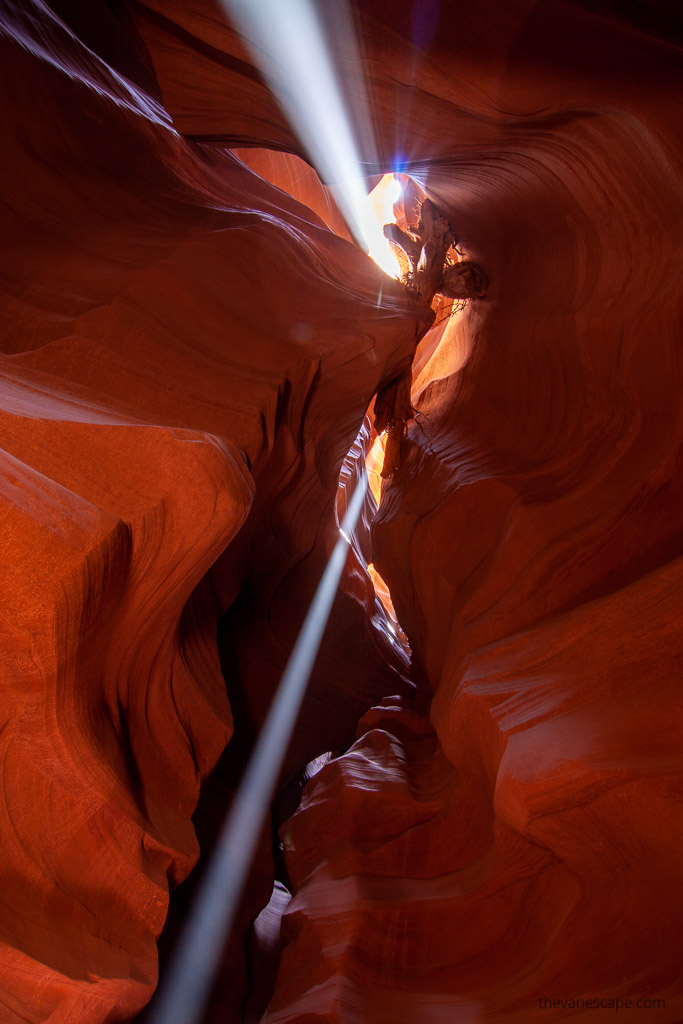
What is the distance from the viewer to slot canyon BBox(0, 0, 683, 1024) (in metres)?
2.97

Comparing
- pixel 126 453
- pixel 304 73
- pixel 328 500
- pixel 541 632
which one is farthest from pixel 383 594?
pixel 126 453

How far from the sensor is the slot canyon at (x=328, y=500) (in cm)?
297

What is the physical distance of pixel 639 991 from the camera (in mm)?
3062

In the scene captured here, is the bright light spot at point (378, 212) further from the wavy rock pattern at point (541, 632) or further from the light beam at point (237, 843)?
the light beam at point (237, 843)

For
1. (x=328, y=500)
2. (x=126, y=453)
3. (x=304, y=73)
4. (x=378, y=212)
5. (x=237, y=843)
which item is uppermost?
(x=378, y=212)

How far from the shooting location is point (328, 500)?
21.6ft

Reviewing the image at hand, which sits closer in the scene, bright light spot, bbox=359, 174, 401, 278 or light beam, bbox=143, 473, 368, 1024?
light beam, bbox=143, 473, 368, 1024

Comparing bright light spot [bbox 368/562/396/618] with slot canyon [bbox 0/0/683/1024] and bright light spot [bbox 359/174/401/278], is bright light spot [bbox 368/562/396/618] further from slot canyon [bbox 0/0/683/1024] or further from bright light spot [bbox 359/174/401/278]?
bright light spot [bbox 359/174/401/278]

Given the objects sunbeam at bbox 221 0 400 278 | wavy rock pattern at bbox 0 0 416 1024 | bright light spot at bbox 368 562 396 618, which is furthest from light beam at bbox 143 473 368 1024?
sunbeam at bbox 221 0 400 278

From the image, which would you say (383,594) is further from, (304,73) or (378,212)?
(304,73)

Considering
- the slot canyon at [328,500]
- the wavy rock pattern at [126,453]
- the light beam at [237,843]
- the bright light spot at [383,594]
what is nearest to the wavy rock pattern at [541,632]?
the slot canyon at [328,500]

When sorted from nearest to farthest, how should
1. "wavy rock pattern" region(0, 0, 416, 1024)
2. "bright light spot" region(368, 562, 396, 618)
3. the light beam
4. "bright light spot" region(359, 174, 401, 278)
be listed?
"wavy rock pattern" region(0, 0, 416, 1024), the light beam, "bright light spot" region(359, 174, 401, 278), "bright light spot" region(368, 562, 396, 618)

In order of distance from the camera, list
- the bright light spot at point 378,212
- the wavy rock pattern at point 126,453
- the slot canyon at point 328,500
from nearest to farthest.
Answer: the wavy rock pattern at point 126,453, the slot canyon at point 328,500, the bright light spot at point 378,212

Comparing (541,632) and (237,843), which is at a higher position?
(541,632)
